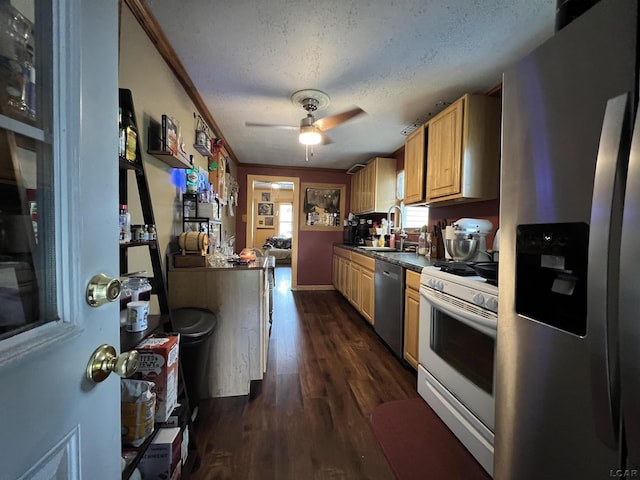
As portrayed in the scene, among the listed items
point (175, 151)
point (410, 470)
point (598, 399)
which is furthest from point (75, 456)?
point (175, 151)

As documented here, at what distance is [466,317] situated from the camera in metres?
1.33

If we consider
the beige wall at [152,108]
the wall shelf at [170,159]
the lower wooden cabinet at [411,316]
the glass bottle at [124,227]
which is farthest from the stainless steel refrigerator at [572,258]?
the wall shelf at [170,159]

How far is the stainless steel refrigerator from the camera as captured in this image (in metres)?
0.60

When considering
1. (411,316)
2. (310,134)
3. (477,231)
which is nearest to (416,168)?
(477,231)

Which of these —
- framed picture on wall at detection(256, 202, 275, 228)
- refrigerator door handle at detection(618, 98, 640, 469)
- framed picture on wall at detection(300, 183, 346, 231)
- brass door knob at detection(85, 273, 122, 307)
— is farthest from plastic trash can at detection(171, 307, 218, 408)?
framed picture on wall at detection(256, 202, 275, 228)

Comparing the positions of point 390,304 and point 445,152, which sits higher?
point 445,152

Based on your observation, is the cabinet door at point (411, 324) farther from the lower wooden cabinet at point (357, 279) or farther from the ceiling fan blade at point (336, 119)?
the ceiling fan blade at point (336, 119)

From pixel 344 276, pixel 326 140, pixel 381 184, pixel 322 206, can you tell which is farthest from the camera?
pixel 322 206

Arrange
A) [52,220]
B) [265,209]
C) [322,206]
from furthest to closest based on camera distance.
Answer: [265,209], [322,206], [52,220]

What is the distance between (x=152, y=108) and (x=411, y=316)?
7.36 ft

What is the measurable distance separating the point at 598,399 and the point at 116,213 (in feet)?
3.96

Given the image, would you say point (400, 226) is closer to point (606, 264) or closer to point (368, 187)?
point (368, 187)

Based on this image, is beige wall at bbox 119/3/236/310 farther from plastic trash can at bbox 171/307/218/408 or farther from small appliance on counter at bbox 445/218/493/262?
small appliance on counter at bbox 445/218/493/262

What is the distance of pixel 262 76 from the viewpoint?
6.48 ft
